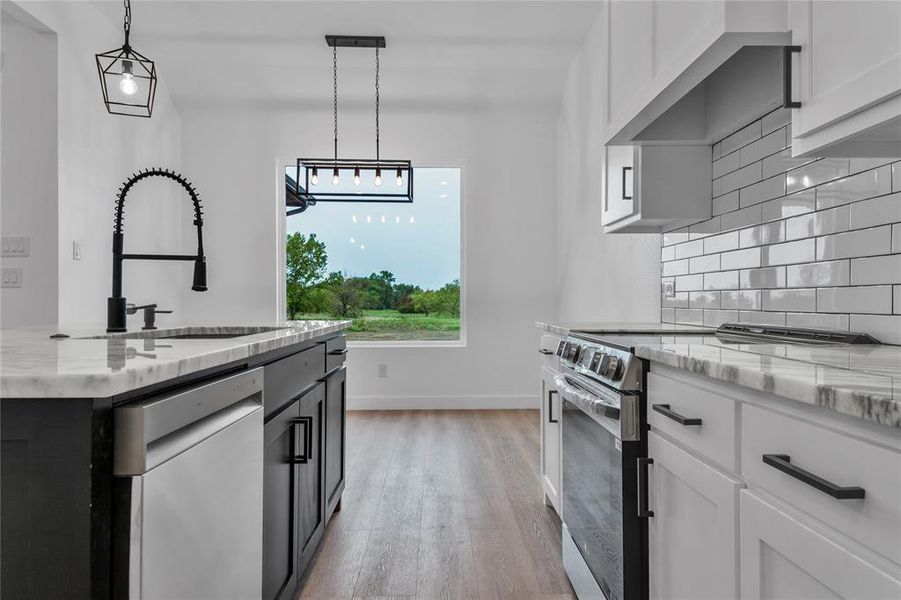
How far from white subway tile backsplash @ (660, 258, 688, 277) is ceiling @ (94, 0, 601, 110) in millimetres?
2149

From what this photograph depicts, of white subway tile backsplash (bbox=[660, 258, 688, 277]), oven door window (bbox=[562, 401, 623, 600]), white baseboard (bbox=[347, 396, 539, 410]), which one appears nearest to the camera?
oven door window (bbox=[562, 401, 623, 600])

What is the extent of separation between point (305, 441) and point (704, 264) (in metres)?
1.73

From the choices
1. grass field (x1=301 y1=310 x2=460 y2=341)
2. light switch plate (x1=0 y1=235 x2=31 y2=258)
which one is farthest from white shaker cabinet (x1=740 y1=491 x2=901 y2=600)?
grass field (x1=301 y1=310 x2=460 y2=341)

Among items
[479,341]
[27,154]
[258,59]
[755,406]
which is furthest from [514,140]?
[755,406]

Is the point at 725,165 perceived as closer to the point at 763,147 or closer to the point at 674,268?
the point at 763,147

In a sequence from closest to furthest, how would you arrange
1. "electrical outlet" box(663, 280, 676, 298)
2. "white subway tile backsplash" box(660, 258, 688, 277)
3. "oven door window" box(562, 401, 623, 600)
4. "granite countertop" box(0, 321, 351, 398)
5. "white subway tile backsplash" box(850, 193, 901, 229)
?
"granite countertop" box(0, 321, 351, 398) → "white subway tile backsplash" box(850, 193, 901, 229) → "oven door window" box(562, 401, 623, 600) → "white subway tile backsplash" box(660, 258, 688, 277) → "electrical outlet" box(663, 280, 676, 298)

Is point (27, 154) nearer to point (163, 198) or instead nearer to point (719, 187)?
point (163, 198)

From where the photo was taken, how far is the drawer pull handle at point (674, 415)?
1.09m

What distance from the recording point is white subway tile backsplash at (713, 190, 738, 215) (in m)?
2.08

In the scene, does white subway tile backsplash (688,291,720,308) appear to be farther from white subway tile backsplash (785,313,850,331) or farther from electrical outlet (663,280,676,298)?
white subway tile backsplash (785,313,850,331)

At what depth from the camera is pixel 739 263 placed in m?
2.01

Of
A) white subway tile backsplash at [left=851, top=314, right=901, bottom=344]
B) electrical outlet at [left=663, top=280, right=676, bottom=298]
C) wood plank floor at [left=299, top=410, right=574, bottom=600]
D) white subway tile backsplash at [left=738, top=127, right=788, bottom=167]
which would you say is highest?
white subway tile backsplash at [left=738, top=127, right=788, bottom=167]

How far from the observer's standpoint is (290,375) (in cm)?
163

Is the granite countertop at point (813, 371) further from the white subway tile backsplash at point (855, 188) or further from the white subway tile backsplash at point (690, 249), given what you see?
the white subway tile backsplash at point (690, 249)
